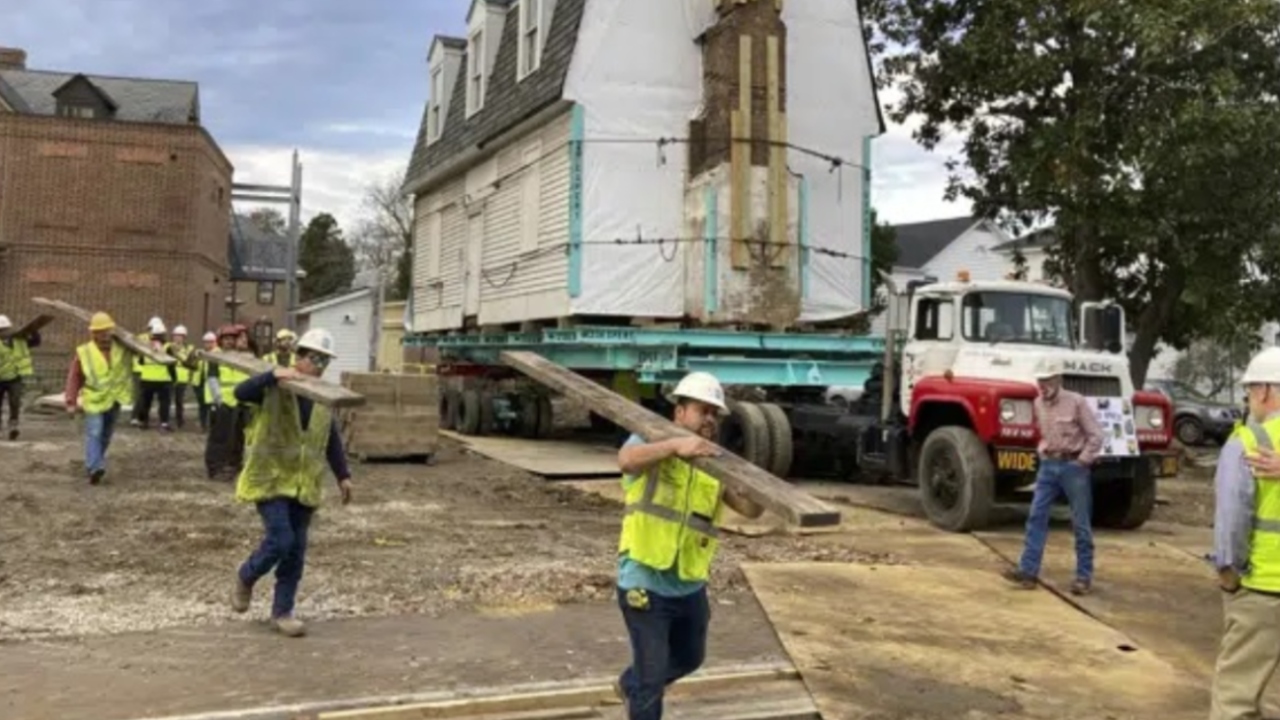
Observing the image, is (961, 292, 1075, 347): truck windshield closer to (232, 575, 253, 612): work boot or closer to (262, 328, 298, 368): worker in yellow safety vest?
(262, 328, 298, 368): worker in yellow safety vest

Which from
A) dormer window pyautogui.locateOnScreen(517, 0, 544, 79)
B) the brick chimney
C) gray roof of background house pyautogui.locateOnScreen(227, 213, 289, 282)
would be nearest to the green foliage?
gray roof of background house pyautogui.locateOnScreen(227, 213, 289, 282)

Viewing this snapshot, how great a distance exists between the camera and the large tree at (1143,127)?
17.4m

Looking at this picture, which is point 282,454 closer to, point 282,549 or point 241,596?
point 282,549

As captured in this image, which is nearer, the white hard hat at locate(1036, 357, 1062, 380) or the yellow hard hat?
the white hard hat at locate(1036, 357, 1062, 380)

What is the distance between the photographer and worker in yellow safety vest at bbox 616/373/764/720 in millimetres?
4402

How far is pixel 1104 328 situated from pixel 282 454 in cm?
844

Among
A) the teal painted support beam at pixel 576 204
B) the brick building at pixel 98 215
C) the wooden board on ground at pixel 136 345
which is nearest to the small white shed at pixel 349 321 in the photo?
the brick building at pixel 98 215

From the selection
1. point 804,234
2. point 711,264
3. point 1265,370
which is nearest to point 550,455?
point 711,264

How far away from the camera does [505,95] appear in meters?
18.2

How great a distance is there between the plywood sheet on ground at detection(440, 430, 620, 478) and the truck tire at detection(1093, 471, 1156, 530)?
226 inches

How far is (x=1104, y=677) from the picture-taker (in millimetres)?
6305

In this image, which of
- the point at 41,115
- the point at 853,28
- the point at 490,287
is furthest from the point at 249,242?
the point at 853,28

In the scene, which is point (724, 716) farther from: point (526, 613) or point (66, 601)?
point (66, 601)

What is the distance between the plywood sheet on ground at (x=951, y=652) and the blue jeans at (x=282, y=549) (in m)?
2.85
